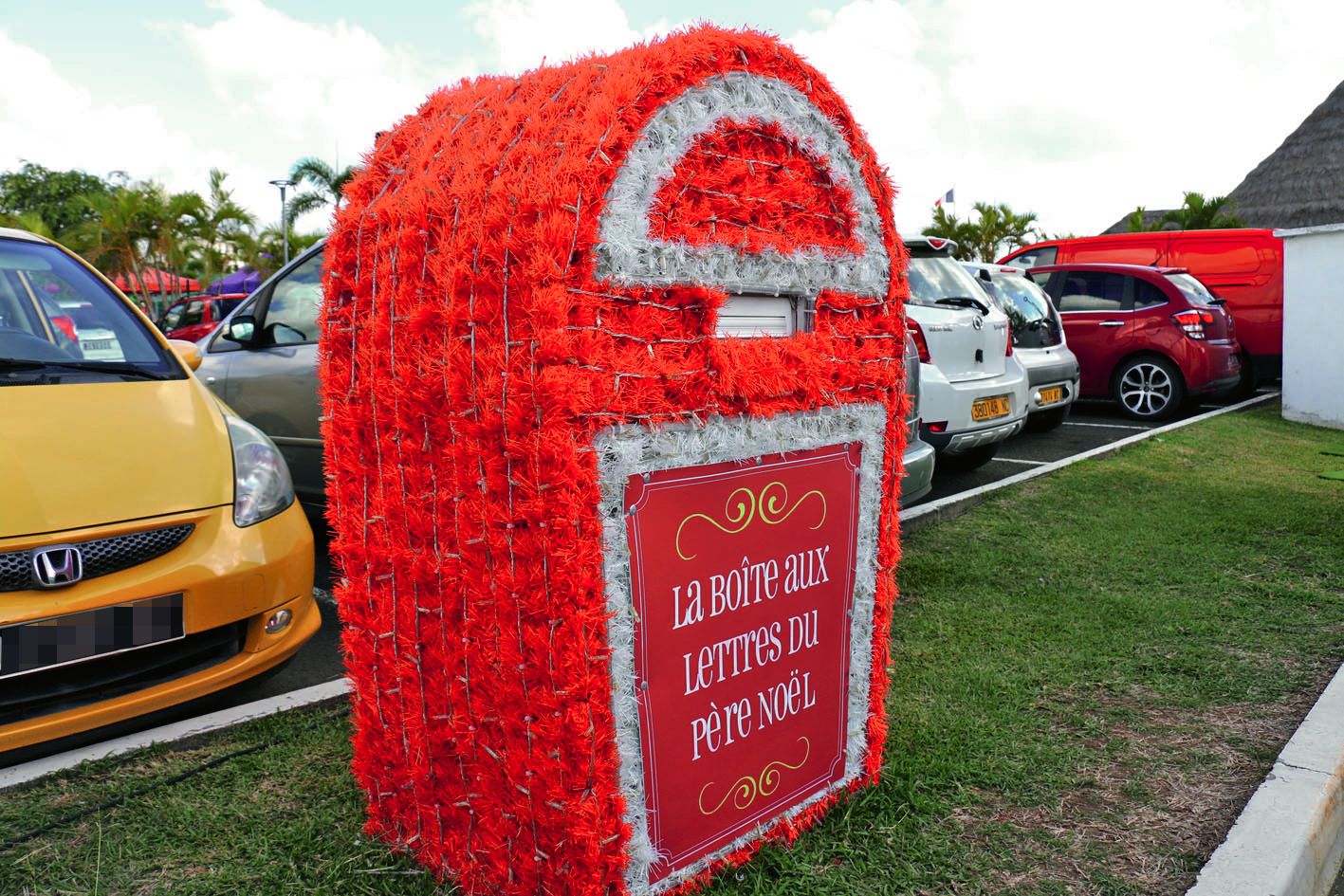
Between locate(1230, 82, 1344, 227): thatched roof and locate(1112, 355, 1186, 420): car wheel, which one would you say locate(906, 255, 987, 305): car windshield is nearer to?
locate(1112, 355, 1186, 420): car wheel

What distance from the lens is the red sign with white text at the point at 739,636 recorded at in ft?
6.02

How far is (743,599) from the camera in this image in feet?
6.64

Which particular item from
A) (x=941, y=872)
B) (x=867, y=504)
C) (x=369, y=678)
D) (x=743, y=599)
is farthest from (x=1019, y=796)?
(x=369, y=678)

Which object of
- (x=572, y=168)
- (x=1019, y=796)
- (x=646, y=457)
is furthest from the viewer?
(x=1019, y=796)

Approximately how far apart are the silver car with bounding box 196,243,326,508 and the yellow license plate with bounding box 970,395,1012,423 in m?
3.83

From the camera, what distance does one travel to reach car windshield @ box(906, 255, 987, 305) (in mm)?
6043

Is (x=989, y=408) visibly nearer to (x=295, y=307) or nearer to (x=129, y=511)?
(x=295, y=307)

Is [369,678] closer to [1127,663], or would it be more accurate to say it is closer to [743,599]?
[743,599]

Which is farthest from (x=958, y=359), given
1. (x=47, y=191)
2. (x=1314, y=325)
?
(x=47, y=191)

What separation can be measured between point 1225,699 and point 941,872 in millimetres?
1494

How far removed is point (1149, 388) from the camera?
1015 centimetres

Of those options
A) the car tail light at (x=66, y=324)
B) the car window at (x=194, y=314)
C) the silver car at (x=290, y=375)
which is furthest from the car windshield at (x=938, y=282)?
the car window at (x=194, y=314)

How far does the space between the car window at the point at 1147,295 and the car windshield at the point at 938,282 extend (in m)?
4.55

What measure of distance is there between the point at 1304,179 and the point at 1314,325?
69.4 ft
